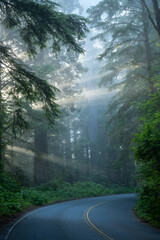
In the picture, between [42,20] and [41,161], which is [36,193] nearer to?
[41,161]

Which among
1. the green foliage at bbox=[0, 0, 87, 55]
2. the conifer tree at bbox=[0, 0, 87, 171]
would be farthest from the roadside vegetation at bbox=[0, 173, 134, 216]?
the green foliage at bbox=[0, 0, 87, 55]

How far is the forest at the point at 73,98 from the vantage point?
8934mm

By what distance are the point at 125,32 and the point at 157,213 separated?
1193cm

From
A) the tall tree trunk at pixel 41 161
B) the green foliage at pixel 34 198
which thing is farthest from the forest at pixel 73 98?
the tall tree trunk at pixel 41 161

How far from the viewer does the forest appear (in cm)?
893

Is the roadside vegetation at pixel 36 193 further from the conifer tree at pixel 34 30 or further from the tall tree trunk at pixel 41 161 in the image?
the conifer tree at pixel 34 30

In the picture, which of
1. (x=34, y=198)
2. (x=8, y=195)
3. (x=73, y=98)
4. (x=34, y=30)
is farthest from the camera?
(x=73, y=98)

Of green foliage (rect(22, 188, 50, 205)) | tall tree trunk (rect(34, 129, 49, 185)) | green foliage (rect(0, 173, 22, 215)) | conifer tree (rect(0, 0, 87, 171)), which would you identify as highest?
conifer tree (rect(0, 0, 87, 171))

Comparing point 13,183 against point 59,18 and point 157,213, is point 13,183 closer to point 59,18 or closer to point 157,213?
point 157,213

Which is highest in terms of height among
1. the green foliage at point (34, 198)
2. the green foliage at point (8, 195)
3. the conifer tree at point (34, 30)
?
the conifer tree at point (34, 30)

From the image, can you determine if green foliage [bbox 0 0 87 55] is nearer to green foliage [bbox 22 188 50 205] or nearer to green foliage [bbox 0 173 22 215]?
green foliage [bbox 0 173 22 215]

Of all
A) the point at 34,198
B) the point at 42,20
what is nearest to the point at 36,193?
the point at 34,198

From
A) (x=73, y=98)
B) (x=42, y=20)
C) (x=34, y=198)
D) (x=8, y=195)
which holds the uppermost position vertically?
(x=73, y=98)

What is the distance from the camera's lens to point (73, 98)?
2653 centimetres
